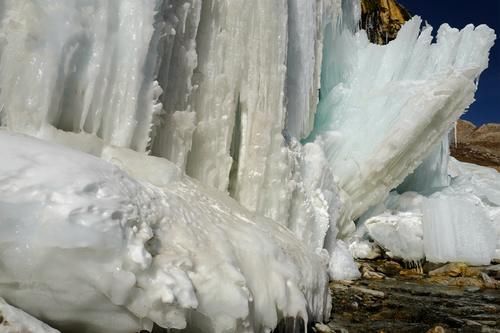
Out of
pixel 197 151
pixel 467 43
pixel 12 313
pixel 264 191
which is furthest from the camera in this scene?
pixel 467 43

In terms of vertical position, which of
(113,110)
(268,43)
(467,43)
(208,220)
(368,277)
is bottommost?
(368,277)

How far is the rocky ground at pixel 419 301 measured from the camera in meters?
3.59

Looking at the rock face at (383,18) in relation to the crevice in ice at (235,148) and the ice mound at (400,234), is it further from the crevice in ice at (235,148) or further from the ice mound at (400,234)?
the crevice in ice at (235,148)

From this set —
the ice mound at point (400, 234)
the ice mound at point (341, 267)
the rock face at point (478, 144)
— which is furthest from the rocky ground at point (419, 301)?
the rock face at point (478, 144)

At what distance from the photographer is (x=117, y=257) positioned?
2.04 meters

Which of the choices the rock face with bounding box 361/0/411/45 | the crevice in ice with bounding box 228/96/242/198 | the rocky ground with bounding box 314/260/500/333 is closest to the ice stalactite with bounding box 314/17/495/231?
the rocky ground with bounding box 314/260/500/333

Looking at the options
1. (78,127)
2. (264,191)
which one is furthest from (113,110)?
(264,191)

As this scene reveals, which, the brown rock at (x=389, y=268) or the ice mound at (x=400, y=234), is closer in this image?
the brown rock at (x=389, y=268)

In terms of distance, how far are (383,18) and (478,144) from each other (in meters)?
14.6

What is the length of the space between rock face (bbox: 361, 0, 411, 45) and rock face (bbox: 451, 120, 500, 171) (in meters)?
6.14

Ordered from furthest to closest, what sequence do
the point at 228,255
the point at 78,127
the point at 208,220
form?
the point at 78,127, the point at 208,220, the point at 228,255

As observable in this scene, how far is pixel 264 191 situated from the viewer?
5.32 metres

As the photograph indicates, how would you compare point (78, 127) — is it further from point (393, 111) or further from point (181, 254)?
point (393, 111)

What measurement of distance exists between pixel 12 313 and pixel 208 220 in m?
1.38
